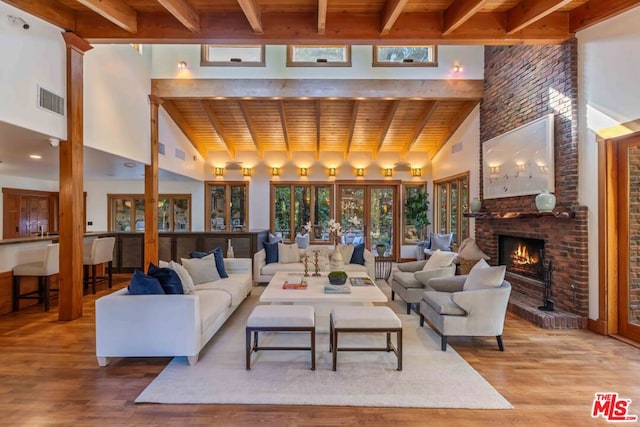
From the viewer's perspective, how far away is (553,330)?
13.5 ft

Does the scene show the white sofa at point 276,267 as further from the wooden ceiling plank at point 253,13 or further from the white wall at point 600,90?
the wooden ceiling plank at point 253,13

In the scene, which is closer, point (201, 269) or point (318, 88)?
point (201, 269)

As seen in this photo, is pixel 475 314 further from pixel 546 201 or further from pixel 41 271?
pixel 41 271

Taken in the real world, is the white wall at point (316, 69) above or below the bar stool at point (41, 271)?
above

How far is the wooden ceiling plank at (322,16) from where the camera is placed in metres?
3.65

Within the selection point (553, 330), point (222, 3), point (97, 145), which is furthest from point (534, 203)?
point (97, 145)

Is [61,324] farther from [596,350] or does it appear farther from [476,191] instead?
[476,191]

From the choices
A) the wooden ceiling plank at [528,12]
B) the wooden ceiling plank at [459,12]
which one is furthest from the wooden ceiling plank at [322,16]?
the wooden ceiling plank at [528,12]

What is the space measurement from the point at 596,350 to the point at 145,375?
170 inches

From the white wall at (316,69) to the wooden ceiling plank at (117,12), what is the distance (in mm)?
2493

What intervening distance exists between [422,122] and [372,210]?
299 centimetres

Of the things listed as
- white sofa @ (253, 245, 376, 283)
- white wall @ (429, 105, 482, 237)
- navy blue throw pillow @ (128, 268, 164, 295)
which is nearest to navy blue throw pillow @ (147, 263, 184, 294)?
navy blue throw pillow @ (128, 268, 164, 295)

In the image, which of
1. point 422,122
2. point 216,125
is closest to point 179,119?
point 216,125

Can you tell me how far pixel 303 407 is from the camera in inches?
96.9
